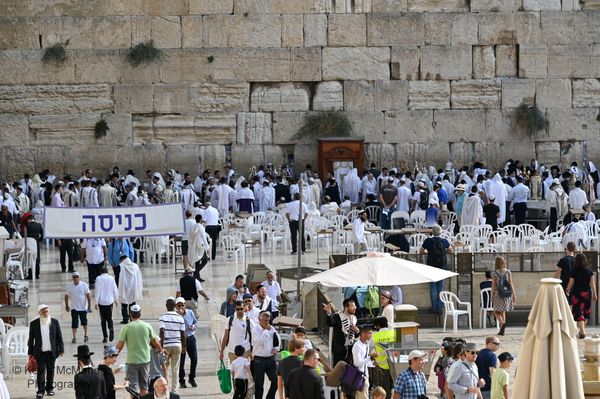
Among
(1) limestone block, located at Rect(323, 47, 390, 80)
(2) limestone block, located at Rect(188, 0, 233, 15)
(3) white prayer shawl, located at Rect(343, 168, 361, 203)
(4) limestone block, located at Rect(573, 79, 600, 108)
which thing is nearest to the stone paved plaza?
(3) white prayer shawl, located at Rect(343, 168, 361, 203)

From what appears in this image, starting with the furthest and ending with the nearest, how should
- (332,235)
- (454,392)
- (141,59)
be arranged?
(141,59) → (332,235) → (454,392)

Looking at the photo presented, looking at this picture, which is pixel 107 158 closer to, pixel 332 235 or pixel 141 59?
pixel 141 59

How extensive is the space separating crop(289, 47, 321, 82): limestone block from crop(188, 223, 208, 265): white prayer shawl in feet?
35.7

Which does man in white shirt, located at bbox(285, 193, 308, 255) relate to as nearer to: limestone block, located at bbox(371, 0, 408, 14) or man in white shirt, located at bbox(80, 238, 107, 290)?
man in white shirt, located at bbox(80, 238, 107, 290)

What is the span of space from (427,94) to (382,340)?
18.5 meters

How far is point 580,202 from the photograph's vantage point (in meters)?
29.3

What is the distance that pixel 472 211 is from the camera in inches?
1091

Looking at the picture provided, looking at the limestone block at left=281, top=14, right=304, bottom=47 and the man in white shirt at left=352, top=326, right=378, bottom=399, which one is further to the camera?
the limestone block at left=281, top=14, right=304, bottom=47

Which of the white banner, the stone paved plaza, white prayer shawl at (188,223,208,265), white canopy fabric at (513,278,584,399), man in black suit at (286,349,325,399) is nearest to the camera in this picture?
white canopy fabric at (513,278,584,399)

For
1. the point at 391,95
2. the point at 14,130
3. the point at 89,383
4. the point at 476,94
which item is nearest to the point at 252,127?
the point at 391,95

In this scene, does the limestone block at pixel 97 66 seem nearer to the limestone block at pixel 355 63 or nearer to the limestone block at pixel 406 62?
the limestone block at pixel 355 63

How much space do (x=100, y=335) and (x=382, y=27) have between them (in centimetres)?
1589

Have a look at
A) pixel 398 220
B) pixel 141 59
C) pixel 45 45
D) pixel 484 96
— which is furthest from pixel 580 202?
pixel 45 45

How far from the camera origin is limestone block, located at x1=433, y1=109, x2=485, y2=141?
115ft
